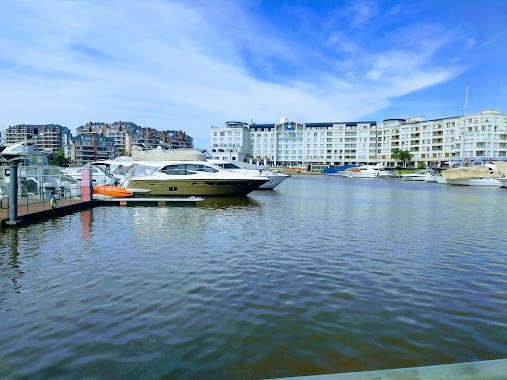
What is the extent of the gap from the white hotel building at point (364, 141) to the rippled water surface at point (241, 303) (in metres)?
102

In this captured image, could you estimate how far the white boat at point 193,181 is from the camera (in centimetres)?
3069

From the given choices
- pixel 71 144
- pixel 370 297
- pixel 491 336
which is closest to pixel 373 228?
pixel 370 297

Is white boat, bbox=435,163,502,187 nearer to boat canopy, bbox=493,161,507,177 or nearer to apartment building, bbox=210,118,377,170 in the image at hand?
boat canopy, bbox=493,161,507,177

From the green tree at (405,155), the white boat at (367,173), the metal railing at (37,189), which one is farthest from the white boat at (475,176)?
the green tree at (405,155)

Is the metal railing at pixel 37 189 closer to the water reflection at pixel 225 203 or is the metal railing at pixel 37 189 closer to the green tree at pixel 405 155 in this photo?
the water reflection at pixel 225 203

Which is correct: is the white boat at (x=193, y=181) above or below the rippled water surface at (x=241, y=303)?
above

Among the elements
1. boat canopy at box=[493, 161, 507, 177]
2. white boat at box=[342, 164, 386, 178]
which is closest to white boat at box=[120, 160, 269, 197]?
boat canopy at box=[493, 161, 507, 177]

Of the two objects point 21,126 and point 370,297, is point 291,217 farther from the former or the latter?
point 21,126

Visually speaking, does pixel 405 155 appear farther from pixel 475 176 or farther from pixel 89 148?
pixel 89 148

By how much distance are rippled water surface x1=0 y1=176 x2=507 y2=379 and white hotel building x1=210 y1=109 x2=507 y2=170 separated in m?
102

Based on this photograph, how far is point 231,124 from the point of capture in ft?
Answer: 555

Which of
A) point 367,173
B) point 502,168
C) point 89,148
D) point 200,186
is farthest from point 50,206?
point 89,148

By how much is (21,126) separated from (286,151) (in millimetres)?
132351

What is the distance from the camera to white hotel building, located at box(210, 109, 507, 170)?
116 m
